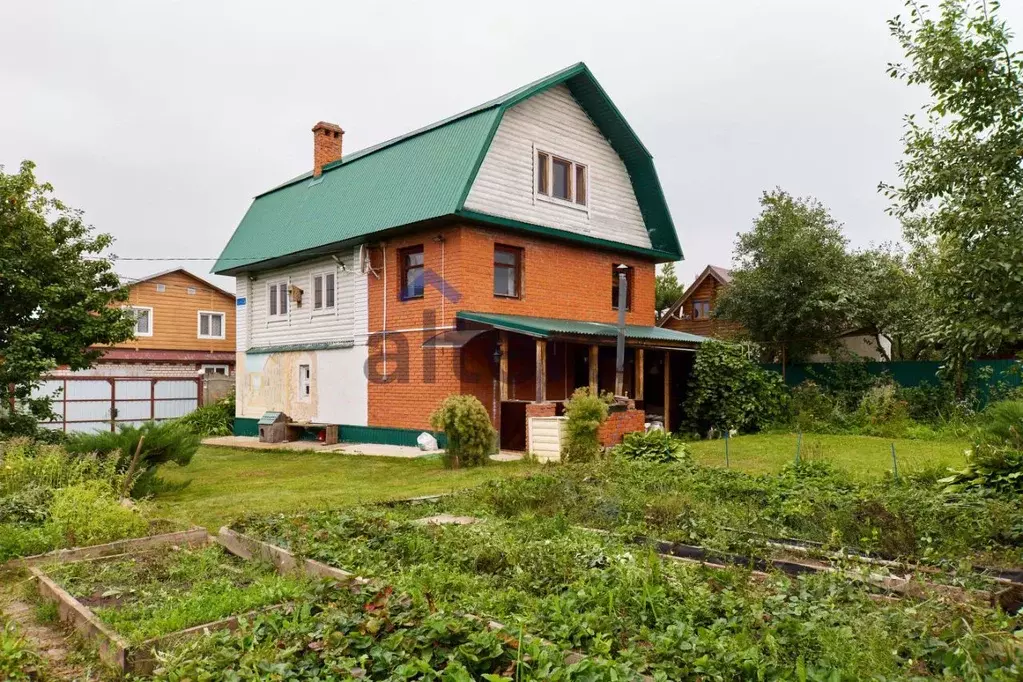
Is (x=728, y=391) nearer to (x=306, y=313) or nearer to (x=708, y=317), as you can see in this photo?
(x=306, y=313)

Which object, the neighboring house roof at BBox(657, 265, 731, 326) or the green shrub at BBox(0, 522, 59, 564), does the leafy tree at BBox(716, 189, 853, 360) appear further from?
the green shrub at BBox(0, 522, 59, 564)

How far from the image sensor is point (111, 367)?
27.2 metres

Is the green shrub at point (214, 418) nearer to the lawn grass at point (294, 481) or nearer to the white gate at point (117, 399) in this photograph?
the white gate at point (117, 399)

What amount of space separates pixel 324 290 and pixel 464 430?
7.63m

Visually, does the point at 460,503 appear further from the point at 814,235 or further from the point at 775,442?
the point at 814,235

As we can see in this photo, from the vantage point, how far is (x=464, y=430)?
12.1 m

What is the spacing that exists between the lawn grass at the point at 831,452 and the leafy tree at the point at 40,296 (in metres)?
10.4

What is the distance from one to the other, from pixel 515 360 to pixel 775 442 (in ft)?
18.6

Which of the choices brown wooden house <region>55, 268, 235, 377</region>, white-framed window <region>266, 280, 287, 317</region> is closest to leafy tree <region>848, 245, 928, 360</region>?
white-framed window <region>266, 280, 287, 317</region>

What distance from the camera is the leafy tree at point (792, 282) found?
22828 millimetres

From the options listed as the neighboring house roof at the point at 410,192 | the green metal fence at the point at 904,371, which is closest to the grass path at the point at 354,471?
the green metal fence at the point at 904,371

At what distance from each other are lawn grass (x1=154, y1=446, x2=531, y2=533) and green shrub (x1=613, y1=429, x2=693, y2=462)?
1.51m

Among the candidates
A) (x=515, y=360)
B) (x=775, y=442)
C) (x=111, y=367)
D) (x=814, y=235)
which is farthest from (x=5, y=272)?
(x=814, y=235)

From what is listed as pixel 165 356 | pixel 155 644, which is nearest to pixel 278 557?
pixel 155 644
